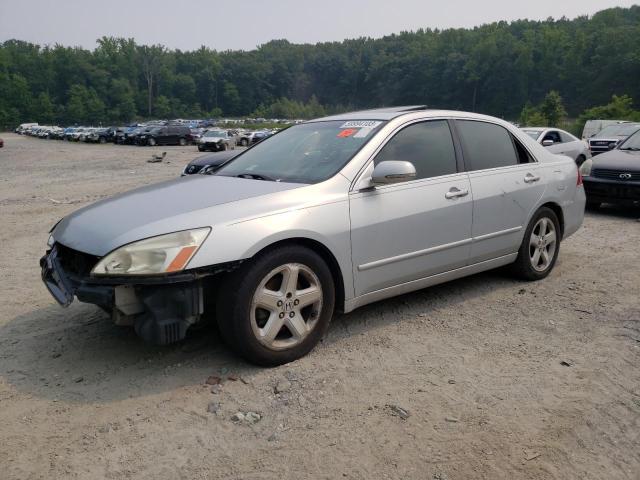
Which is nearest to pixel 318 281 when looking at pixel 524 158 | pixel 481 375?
pixel 481 375

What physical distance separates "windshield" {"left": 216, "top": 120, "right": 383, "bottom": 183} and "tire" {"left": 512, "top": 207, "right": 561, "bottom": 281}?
6.09ft

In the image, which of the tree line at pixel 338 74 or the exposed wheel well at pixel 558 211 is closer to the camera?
the exposed wheel well at pixel 558 211

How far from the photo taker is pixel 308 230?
3.40 metres

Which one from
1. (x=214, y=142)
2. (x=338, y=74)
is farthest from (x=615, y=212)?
(x=338, y=74)

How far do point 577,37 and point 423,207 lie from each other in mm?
113217

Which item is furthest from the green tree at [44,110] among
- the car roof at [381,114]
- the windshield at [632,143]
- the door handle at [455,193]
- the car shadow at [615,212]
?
the door handle at [455,193]

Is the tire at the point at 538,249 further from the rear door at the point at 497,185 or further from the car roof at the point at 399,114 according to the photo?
the car roof at the point at 399,114

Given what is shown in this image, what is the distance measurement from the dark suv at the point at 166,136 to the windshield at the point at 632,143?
3723cm

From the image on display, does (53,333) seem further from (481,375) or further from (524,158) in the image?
(524,158)

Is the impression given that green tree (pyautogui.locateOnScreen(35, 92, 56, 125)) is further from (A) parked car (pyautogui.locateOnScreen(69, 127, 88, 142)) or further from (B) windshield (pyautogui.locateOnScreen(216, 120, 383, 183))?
(B) windshield (pyautogui.locateOnScreen(216, 120, 383, 183))

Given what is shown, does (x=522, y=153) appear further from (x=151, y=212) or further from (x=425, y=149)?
(x=151, y=212)

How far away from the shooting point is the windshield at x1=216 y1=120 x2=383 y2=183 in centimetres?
388

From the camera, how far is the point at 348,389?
3.14m

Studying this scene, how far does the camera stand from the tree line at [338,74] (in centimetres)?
9838
